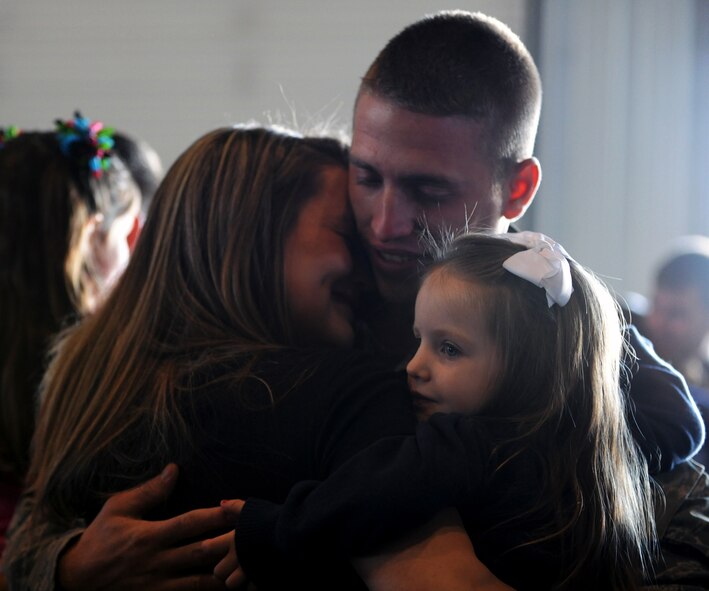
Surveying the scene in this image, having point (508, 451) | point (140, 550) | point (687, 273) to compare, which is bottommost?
point (687, 273)

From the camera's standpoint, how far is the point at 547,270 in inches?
51.8

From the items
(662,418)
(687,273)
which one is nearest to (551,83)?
(687,273)

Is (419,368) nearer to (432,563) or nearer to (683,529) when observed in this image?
(432,563)

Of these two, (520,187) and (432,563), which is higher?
(520,187)

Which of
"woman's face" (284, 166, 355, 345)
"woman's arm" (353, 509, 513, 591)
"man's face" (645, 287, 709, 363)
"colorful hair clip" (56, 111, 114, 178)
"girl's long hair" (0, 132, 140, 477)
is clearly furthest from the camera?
"man's face" (645, 287, 709, 363)

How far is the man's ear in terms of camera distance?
1822mm

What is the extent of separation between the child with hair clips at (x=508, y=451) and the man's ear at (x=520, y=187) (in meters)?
0.38

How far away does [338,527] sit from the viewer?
1199mm

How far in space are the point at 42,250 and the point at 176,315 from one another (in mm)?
1164

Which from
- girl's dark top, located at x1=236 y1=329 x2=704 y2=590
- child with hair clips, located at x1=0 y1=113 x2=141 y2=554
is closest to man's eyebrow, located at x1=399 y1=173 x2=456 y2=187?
girl's dark top, located at x1=236 y1=329 x2=704 y2=590

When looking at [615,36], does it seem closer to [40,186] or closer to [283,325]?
[40,186]

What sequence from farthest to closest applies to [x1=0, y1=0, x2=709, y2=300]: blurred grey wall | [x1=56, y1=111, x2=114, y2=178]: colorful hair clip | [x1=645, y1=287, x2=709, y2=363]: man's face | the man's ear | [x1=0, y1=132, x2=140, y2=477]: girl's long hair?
1. [x1=0, y1=0, x2=709, y2=300]: blurred grey wall
2. [x1=645, y1=287, x2=709, y2=363]: man's face
3. [x1=56, y1=111, x2=114, y2=178]: colorful hair clip
4. [x1=0, y1=132, x2=140, y2=477]: girl's long hair
5. the man's ear

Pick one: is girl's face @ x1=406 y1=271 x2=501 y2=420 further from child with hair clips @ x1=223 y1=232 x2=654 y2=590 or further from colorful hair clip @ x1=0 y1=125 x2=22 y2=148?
colorful hair clip @ x1=0 y1=125 x2=22 y2=148

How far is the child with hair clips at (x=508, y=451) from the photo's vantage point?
1197 mm
